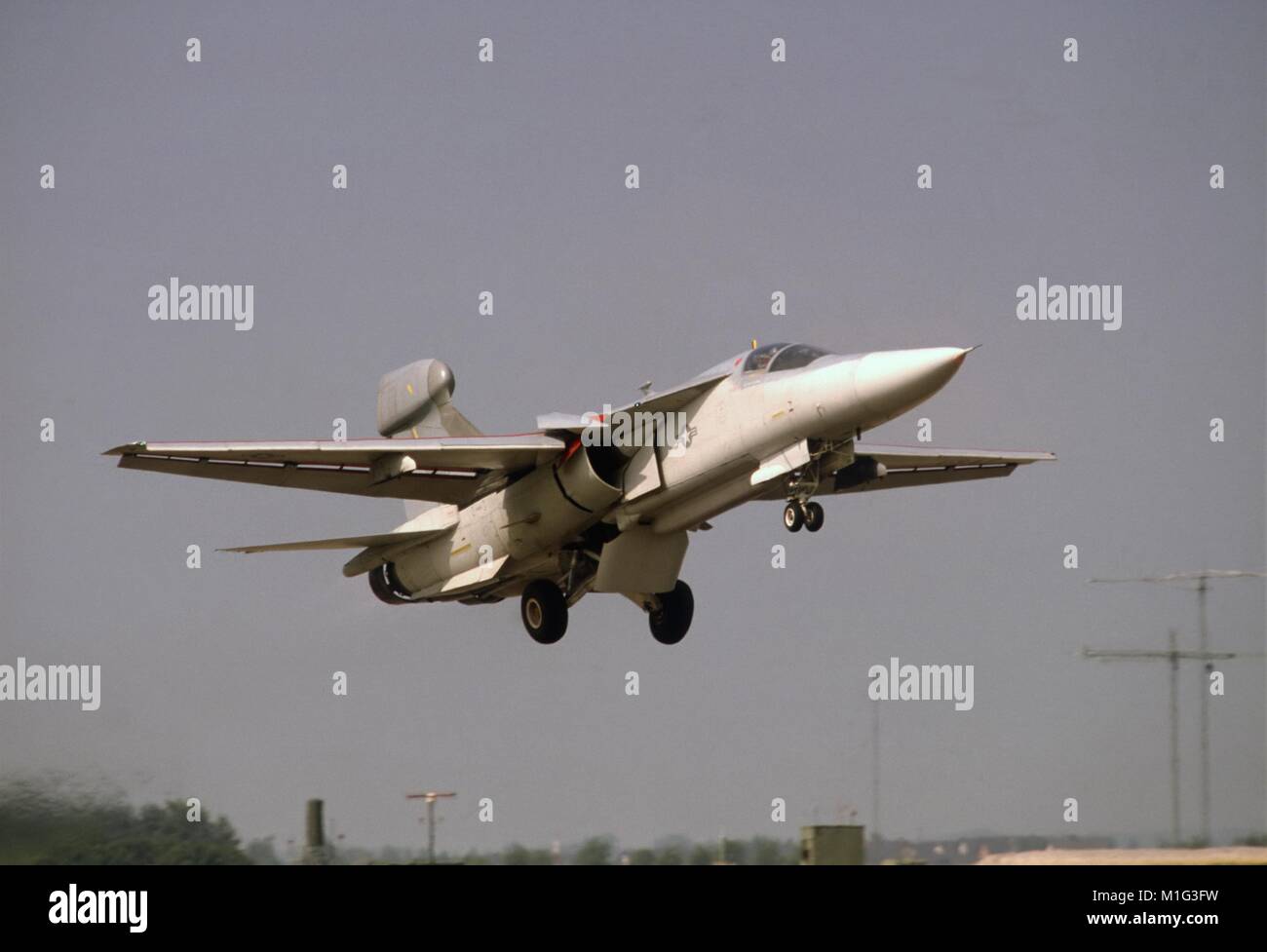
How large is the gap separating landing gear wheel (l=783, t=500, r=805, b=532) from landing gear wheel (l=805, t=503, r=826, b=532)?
0.07 m

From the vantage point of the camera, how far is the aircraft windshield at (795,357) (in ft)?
76.4

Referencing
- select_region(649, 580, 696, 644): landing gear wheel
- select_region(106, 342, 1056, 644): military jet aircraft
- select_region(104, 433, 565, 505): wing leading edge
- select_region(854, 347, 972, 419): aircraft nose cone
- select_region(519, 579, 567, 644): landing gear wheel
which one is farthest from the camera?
select_region(649, 580, 696, 644): landing gear wheel

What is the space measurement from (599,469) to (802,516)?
3496 millimetres

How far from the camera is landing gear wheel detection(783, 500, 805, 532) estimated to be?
74.1ft

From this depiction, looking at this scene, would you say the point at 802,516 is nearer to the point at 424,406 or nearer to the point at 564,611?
the point at 564,611

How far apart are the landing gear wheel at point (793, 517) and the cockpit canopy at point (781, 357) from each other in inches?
69.6

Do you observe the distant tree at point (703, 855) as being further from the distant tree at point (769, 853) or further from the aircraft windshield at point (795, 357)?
the aircraft windshield at point (795, 357)

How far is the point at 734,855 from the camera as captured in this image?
933 inches

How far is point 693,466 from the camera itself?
24172 mm

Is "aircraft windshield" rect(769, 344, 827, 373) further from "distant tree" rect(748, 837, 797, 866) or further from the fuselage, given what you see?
"distant tree" rect(748, 837, 797, 866)

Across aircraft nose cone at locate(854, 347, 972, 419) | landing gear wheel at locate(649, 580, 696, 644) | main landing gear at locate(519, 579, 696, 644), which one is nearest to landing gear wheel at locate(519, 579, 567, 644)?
main landing gear at locate(519, 579, 696, 644)

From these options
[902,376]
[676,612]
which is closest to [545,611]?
[676,612]

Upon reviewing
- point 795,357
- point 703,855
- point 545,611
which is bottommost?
point 703,855
